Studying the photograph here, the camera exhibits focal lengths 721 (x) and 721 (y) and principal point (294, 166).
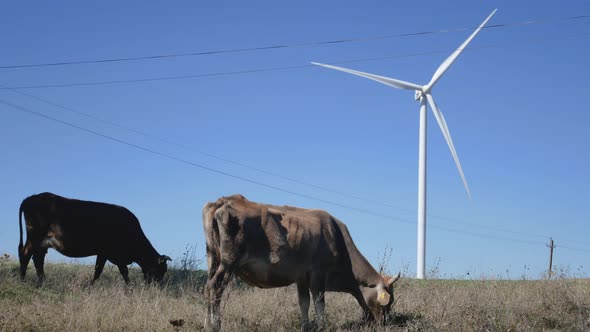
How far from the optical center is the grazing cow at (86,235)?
19891 mm

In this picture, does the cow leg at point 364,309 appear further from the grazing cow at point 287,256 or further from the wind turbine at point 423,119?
the wind turbine at point 423,119

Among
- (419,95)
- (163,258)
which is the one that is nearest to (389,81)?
(419,95)

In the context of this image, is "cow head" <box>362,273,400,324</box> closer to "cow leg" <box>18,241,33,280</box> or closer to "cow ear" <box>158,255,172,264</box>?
"cow ear" <box>158,255,172,264</box>

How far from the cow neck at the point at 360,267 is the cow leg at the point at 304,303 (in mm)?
1227

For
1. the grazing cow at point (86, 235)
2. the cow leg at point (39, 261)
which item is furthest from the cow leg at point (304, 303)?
the grazing cow at point (86, 235)

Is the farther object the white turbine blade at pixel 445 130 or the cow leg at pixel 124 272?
the white turbine blade at pixel 445 130

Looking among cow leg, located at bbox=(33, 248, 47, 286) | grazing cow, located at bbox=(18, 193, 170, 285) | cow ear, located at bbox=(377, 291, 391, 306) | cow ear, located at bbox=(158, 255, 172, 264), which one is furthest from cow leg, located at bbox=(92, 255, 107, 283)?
cow ear, located at bbox=(377, 291, 391, 306)

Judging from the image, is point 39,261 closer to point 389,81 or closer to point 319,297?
point 319,297

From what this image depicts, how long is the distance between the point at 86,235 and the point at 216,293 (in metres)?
9.39

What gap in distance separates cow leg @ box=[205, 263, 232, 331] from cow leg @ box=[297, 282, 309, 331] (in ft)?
5.06

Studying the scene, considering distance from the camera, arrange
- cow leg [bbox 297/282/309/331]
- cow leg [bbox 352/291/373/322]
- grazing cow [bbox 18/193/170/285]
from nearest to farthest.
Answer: cow leg [bbox 297/282/309/331], cow leg [bbox 352/291/373/322], grazing cow [bbox 18/193/170/285]

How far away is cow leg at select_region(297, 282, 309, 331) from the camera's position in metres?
12.6

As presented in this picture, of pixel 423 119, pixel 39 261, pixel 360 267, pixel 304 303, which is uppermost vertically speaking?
pixel 423 119

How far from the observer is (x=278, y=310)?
13.6 metres
